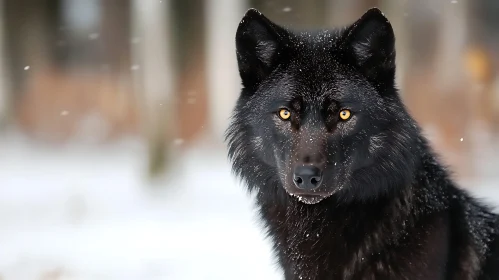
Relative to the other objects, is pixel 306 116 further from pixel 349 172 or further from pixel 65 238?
pixel 65 238

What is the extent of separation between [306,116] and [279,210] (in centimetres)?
62

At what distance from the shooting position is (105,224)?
764 centimetres

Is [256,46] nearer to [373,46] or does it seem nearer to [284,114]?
[284,114]

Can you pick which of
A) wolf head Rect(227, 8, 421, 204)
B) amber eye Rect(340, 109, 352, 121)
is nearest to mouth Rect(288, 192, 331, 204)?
wolf head Rect(227, 8, 421, 204)

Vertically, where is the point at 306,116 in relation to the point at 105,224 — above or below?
above

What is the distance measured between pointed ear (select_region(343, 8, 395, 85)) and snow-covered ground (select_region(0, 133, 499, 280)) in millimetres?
1255

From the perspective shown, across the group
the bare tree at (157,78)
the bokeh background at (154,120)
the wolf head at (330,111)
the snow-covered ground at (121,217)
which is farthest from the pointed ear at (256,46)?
the bare tree at (157,78)

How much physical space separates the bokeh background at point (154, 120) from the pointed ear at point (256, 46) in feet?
8.38

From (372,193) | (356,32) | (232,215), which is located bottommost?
(232,215)

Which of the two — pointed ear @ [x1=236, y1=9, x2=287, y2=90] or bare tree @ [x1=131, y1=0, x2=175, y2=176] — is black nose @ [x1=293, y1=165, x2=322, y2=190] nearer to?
pointed ear @ [x1=236, y1=9, x2=287, y2=90]

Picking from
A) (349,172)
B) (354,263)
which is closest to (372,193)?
(349,172)

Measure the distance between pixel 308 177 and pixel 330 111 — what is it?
1.28 ft

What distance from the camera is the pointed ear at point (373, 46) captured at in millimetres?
3047

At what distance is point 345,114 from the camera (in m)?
3.09
